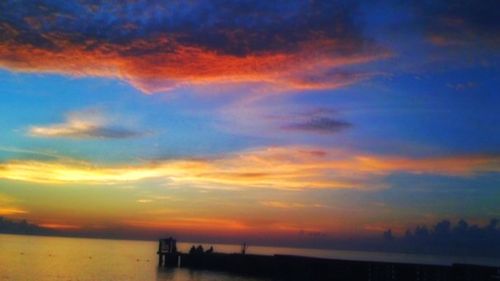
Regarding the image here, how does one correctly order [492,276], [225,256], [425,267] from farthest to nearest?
[225,256]
[425,267]
[492,276]

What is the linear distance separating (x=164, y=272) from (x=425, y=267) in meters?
39.2

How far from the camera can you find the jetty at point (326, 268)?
45312mm

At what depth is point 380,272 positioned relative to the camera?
49.5 m

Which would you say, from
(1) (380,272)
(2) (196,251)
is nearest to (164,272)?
(2) (196,251)

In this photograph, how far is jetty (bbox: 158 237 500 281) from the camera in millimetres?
45312

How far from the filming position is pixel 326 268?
176 ft

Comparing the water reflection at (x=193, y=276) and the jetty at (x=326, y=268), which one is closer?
the jetty at (x=326, y=268)

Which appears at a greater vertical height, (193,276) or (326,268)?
(326,268)

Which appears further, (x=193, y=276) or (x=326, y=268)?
(x=193, y=276)

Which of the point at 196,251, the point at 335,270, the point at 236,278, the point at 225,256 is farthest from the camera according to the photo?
the point at 196,251

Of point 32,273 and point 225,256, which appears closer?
point 225,256

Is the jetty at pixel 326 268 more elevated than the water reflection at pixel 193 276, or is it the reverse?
the jetty at pixel 326 268

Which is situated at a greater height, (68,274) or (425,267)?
(425,267)

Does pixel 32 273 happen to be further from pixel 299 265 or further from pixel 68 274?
pixel 299 265
